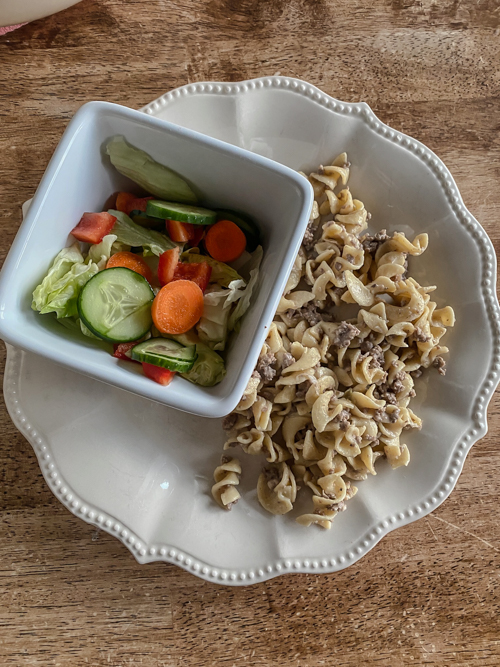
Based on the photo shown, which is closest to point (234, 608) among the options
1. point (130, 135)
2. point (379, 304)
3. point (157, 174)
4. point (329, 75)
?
point (379, 304)

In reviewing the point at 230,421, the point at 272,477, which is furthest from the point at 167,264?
the point at 272,477

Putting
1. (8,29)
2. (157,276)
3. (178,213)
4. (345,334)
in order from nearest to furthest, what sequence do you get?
(178,213) < (157,276) < (345,334) < (8,29)

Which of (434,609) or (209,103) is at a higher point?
(209,103)

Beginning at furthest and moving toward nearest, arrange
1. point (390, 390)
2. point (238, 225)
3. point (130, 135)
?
1. point (390, 390)
2. point (238, 225)
3. point (130, 135)

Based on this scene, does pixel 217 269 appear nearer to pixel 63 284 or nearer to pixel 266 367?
pixel 266 367

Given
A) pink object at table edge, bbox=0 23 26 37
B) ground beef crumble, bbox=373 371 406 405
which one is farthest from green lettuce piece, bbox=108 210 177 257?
pink object at table edge, bbox=0 23 26 37

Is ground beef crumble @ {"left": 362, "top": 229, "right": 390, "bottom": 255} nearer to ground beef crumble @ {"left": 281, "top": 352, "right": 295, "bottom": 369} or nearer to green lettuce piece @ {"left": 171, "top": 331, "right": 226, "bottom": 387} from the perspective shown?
ground beef crumble @ {"left": 281, "top": 352, "right": 295, "bottom": 369}

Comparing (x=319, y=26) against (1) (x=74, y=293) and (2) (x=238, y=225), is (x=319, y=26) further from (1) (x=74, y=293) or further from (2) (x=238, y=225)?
(1) (x=74, y=293)
